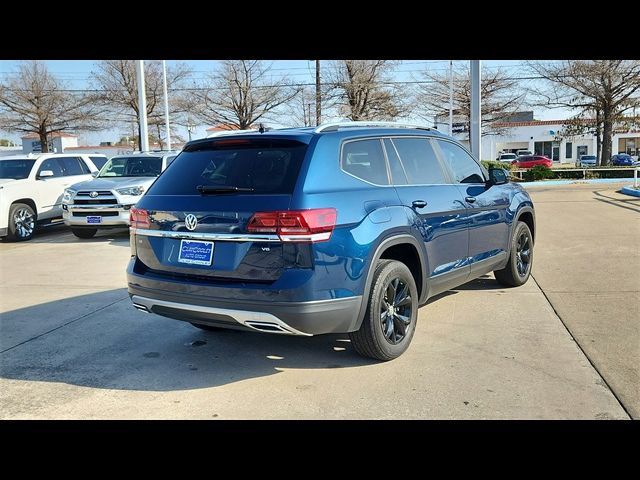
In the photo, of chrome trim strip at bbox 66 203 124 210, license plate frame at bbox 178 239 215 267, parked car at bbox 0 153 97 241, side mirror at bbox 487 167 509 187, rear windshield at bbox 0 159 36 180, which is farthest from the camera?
rear windshield at bbox 0 159 36 180

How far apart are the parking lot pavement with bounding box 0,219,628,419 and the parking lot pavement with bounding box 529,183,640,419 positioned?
0.16 m

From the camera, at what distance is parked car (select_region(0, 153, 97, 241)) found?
38.7 ft

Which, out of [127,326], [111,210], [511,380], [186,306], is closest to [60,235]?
[111,210]

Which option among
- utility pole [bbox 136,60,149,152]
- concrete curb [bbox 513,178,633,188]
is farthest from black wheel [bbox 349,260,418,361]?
concrete curb [bbox 513,178,633,188]

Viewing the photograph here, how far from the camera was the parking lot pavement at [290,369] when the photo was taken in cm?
378

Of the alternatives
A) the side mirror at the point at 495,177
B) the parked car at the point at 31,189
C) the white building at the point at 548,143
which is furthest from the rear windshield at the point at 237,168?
the white building at the point at 548,143

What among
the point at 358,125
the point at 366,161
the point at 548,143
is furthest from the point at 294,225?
the point at 548,143

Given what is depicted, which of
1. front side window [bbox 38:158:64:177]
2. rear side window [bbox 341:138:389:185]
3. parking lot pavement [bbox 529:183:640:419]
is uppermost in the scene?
front side window [bbox 38:158:64:177]

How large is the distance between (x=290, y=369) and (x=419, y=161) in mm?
2195

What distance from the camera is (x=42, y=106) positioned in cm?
3456

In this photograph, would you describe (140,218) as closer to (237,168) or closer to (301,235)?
(237,168)

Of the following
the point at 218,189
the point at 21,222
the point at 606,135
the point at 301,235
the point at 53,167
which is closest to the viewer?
the point at 301,235

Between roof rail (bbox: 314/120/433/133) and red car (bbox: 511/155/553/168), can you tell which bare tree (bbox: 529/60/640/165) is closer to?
red car (bbox: 511/155/553/168)
